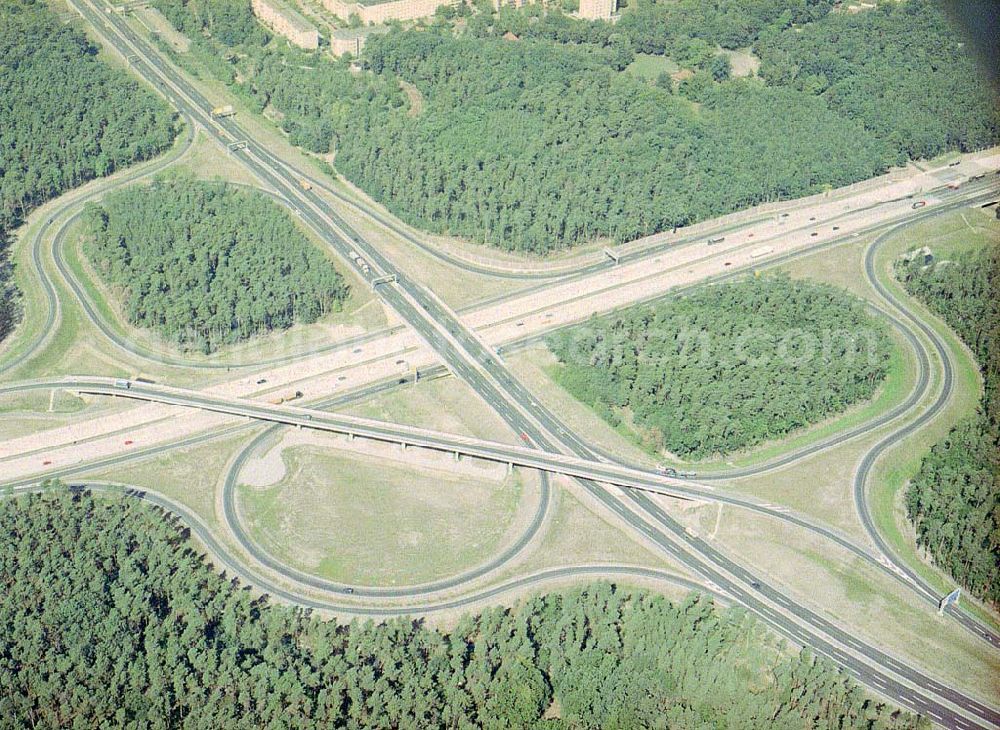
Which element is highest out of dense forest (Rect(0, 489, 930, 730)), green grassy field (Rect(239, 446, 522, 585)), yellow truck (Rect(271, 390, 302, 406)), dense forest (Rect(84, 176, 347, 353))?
dense forest (Rect(84, 176, 347, 353))

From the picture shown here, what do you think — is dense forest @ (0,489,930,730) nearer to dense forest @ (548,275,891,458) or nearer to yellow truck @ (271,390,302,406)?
dense forest @ (548,275,891,458)

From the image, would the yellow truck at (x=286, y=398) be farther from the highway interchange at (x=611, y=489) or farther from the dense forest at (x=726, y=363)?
the dense forest at (x=726, y=363)

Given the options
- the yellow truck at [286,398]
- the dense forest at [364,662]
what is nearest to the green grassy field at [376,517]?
the dense forest at [364,662]

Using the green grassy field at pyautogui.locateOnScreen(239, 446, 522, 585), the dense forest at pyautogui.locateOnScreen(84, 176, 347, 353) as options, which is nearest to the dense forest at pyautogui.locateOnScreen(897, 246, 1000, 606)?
the green grassy field at pyautogui.locateOnScreen(239, 446, 522, 585)

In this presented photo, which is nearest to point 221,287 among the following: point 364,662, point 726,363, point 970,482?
point 364,662

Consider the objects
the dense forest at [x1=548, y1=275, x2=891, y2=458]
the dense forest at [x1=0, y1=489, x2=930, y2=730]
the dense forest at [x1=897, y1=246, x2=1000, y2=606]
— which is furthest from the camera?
the dense forest at [x1=548, y1=275, x2=891, y2=458]

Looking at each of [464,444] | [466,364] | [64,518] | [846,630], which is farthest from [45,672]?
[846,630]

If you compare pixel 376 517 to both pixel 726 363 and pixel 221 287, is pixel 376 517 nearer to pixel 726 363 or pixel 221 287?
pixel 726 363

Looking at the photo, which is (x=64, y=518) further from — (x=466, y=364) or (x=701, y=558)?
(x=701, y=558)
